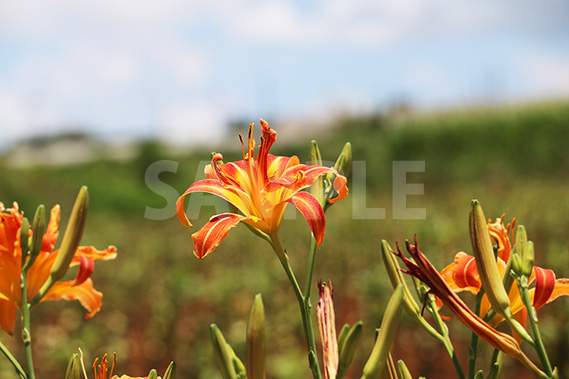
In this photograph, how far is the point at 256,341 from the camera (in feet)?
1.22

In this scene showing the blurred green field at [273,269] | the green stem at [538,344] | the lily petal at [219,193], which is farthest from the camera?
the blurred green field at [273,269]

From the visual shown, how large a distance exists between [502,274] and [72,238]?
36 centimetres

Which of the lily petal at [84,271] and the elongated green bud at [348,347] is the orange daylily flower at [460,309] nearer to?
the elongated green bud at [348,347]

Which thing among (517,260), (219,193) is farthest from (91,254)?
(517,260)

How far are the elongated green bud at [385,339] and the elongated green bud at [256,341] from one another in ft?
0.22

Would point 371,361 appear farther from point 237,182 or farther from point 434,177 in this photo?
point 434,177

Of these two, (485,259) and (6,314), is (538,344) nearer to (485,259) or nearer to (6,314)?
(485,259)

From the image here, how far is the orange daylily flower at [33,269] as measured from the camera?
0.49 metres

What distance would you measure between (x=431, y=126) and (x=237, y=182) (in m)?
9.71

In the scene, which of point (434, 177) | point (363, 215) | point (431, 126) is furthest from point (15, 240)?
point (431, 126)

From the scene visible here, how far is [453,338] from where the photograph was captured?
7.00 ft

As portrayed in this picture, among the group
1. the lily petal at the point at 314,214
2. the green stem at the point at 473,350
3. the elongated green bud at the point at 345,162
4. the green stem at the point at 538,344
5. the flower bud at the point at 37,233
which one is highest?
the elongated green bud at the point at 345,162

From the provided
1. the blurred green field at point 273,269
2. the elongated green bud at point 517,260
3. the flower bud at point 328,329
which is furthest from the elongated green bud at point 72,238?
the blurred green field at point 273,269

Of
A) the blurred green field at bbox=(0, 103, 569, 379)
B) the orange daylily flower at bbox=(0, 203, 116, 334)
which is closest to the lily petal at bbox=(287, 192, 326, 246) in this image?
the orange daylily flower at bbox=(0, 203, 116, 334)
